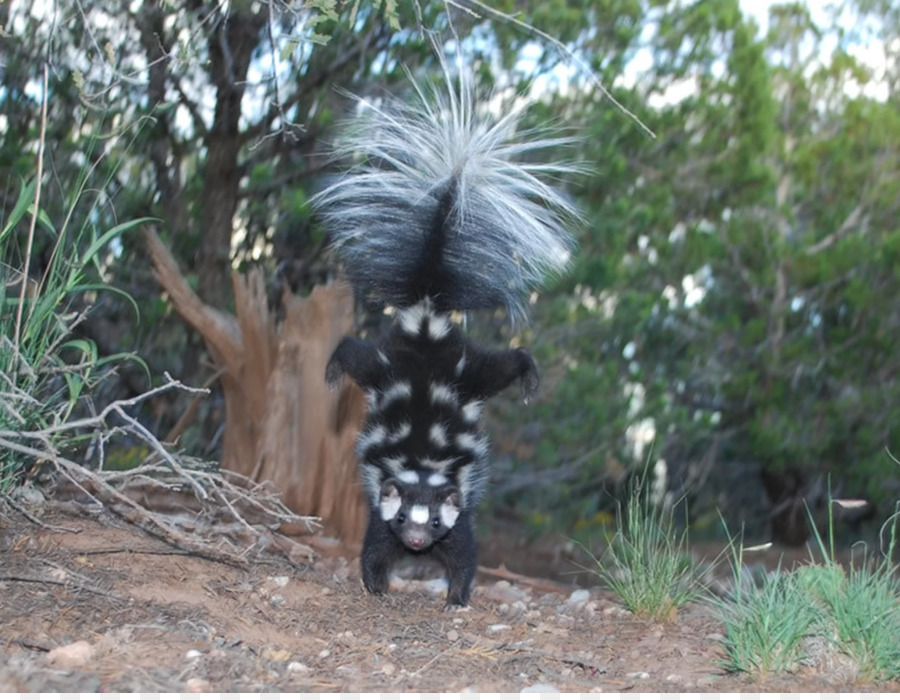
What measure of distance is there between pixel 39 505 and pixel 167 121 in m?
2.92

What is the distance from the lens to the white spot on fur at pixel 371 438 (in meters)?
5.29

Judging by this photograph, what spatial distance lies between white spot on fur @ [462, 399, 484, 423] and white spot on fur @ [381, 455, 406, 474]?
0.36 metres

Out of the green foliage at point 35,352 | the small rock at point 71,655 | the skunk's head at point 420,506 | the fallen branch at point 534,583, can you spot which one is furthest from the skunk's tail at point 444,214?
the small rock at point 71,655

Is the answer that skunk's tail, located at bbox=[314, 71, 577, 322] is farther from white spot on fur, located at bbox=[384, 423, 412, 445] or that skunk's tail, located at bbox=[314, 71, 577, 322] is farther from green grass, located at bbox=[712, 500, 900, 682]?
green grass, located at bbox=[712, 500, 900, 682]

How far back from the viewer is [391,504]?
504cm

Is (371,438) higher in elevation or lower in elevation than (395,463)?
higher

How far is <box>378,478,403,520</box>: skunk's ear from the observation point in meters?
5.02

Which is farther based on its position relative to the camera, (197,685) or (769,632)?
(769,632)

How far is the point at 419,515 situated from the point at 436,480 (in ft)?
0.71

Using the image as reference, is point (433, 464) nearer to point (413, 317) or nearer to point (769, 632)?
point (413, 317)

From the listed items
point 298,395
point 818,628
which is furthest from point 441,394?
point 818,628

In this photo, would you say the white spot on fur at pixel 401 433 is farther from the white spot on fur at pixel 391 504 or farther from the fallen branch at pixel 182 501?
the fallen branch at pixel 182 501

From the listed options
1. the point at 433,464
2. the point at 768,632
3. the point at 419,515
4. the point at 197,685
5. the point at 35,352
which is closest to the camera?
the point at 197,685

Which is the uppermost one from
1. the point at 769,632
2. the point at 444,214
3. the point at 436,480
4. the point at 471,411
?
the point at 444,214
